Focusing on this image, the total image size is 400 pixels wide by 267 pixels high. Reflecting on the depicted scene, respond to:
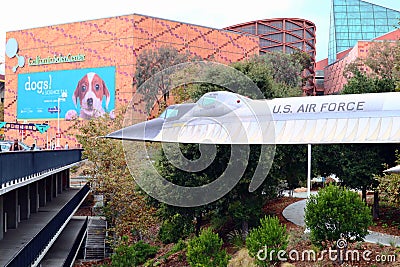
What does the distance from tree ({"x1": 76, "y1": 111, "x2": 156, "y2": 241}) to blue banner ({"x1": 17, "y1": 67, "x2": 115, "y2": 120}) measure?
33.8m

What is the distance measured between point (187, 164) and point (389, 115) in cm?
882

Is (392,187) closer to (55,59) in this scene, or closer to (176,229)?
(176,229)

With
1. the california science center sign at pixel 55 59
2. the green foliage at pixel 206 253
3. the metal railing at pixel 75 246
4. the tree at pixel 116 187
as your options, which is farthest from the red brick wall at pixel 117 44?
the green foliage at pixel 206 253

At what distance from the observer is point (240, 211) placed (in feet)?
73.3

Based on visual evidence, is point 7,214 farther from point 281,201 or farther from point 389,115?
point 389,115

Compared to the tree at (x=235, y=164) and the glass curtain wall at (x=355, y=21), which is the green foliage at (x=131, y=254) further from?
the glass curtain wall at (x=355, y=21)

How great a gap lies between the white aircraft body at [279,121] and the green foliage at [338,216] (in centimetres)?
324

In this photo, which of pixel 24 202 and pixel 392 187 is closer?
pixel 392 187

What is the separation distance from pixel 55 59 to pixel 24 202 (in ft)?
162

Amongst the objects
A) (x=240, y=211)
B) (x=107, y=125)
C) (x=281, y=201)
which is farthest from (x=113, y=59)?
(x=240, y=211)

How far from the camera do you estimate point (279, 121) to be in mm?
19844

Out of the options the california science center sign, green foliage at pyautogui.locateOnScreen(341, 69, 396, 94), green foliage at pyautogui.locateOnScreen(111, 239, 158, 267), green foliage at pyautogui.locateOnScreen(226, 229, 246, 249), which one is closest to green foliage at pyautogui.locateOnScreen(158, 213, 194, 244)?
green foliage at pyautogui.locateOnScreen(111, 239, 158, 267)

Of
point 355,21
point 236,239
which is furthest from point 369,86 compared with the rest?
point 355,21

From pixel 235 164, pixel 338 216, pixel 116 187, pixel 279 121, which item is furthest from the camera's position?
pixel 116 187
